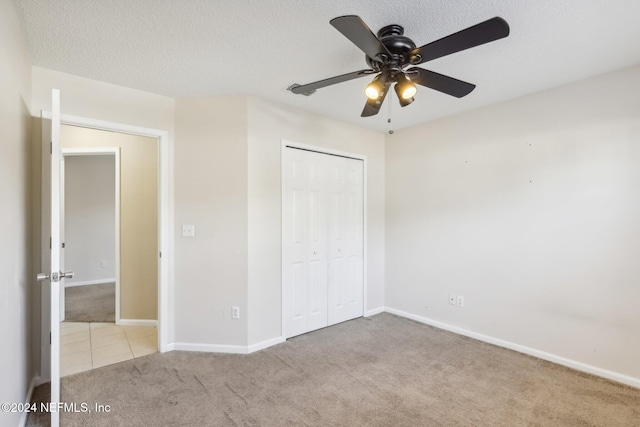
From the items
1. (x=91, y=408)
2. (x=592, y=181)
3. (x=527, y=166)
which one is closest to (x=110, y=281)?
(x=91, y=408)

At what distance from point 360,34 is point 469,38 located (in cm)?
50

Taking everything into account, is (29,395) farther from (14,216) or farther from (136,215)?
(136,215)

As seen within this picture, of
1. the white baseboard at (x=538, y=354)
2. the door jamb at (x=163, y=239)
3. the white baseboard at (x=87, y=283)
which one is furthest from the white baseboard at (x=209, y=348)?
the white baseboard at (x=87, y=283)

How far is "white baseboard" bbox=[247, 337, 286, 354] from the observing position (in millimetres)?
2879

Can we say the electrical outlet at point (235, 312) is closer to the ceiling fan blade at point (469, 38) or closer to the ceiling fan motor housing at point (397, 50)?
the ceiling fan motor housing at point (397, 50)

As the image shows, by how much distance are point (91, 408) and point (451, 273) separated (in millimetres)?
3341

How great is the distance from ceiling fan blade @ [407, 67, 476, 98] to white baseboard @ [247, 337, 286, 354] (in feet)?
8.40

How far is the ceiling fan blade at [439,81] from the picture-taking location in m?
1.78

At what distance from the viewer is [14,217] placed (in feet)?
5.76

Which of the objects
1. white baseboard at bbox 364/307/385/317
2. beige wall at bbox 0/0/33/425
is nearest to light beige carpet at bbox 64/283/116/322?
beige wall at bbox 0/0/33/425

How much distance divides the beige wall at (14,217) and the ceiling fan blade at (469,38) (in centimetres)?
203

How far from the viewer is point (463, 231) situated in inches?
132

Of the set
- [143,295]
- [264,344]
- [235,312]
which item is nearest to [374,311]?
[264,344]

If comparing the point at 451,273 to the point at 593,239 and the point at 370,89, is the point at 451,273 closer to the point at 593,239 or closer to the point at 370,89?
the point at 593,239
